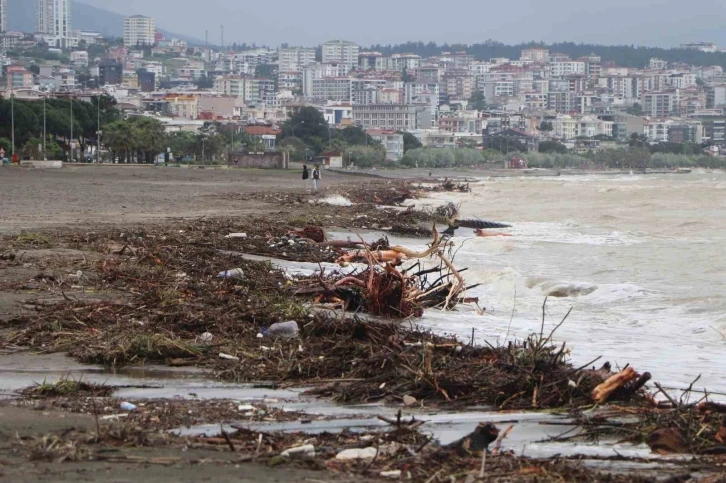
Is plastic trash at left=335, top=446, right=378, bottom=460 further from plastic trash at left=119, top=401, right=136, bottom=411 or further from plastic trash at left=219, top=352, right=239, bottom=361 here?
Result: plastic trash at left=219, top=352, right=239, bottom=361

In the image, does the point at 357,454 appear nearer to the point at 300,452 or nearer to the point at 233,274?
the point at 300,452

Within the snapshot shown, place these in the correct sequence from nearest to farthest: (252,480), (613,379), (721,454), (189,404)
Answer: (252,480), (721,454), (189,404), (613,379)

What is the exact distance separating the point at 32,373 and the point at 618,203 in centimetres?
3843

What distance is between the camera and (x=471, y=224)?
23.9m

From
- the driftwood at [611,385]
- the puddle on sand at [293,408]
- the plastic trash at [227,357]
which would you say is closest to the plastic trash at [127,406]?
the puddle on sand at [293,408]

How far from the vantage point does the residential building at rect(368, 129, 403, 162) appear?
146375 mm

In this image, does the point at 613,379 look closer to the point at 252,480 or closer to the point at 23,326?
the point at 252,480

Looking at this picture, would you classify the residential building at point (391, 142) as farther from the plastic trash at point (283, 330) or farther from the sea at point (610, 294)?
the plastic trash at point (283, 330)

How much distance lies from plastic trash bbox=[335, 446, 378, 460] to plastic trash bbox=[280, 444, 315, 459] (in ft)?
0.37

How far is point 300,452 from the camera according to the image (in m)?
4.45

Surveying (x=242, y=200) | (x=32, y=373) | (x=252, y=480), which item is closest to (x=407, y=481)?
(x=252, y=480)

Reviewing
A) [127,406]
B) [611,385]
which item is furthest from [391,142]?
[127,406]

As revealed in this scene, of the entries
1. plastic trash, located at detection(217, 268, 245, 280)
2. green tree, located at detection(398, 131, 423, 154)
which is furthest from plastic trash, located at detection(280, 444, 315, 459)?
green tree, located at detection(398, 131, 423, 154)

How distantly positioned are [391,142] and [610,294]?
138 metres
